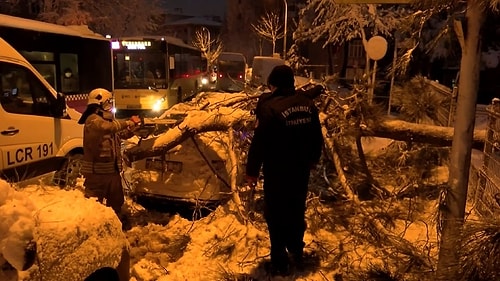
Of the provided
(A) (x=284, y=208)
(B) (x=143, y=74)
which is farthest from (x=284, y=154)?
(B) (x=143, y=74)

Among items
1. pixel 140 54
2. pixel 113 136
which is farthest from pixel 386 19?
pixel 113 136

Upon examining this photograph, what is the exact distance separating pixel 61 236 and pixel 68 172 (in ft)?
15.6

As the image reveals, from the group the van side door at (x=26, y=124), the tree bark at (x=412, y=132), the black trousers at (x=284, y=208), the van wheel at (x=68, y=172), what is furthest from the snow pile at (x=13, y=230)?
the van wheel at (x=68, y=172)

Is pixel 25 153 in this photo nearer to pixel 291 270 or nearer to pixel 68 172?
pixel 68 172

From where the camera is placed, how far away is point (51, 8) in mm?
23969

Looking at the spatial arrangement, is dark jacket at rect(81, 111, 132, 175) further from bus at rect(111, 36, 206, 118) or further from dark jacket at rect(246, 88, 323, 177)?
bus at rect(111, 36, 206, 118)

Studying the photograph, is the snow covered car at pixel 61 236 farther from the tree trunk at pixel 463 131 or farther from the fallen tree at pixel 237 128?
the fallen tree at pixel 237 128

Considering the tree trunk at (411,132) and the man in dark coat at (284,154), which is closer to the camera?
the man in dark coat at (284,154)

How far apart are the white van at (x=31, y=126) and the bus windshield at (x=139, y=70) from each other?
31.3 feet

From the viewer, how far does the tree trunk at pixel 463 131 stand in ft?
9.20

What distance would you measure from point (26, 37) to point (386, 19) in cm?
1587

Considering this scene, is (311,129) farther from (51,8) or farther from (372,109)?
(51,8)

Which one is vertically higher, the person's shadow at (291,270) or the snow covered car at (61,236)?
the snow covered car at (61,236)

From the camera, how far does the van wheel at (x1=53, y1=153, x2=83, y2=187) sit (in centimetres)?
702
